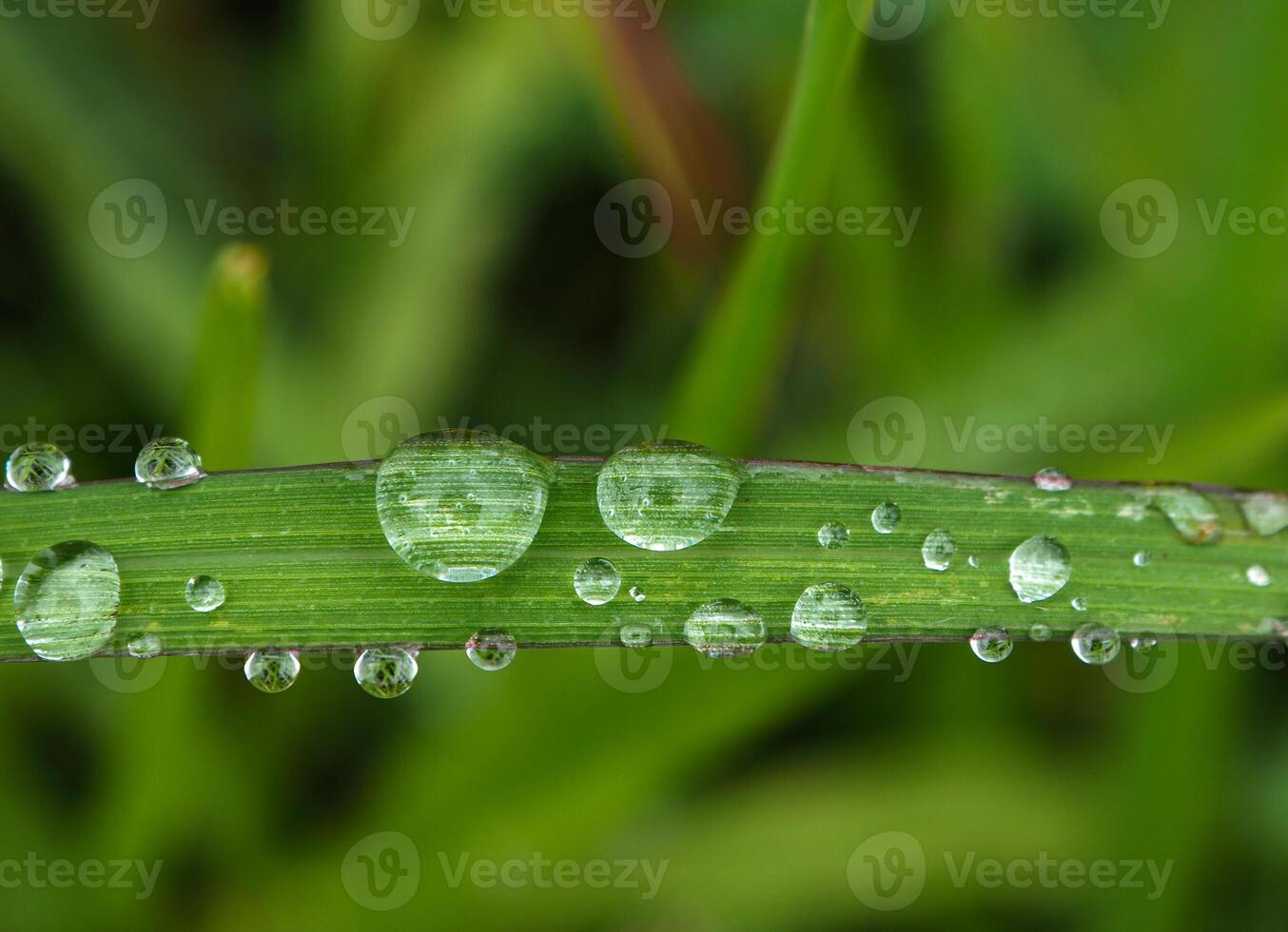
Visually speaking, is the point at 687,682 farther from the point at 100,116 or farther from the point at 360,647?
the point at 100,116

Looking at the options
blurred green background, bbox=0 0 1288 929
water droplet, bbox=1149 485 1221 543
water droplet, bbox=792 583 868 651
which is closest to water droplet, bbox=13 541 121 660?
blurred green background, bbox=0 0 1288 929

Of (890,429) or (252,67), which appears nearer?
(890,429)

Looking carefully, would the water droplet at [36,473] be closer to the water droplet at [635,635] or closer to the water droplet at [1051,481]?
the water droplet at [635,635]

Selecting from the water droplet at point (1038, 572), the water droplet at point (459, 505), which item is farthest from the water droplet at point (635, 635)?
the water droplet at point (1038, 572)

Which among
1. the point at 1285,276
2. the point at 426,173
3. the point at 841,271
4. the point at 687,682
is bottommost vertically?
the point at 687,682

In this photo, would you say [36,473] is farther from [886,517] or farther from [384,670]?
[886,517]

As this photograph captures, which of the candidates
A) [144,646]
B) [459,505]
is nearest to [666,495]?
[459,505]

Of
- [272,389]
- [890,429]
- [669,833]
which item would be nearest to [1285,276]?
[890,429]

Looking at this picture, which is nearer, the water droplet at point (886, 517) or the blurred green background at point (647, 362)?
the water droplet at point (886, 517)
